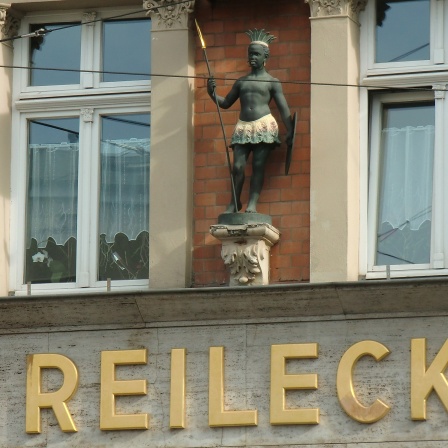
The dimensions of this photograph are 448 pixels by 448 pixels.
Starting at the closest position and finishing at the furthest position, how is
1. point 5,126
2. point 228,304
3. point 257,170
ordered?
point 228,304, point 257,170, point 5,126

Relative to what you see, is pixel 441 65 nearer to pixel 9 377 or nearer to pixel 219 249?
pixel 219 249

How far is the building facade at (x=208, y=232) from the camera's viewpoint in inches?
764

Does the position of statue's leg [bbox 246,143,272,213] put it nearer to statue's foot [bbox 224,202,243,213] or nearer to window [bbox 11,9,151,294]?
statue's foot [bbox 224,202,243,213]

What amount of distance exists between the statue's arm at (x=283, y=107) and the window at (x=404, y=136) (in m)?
0.78

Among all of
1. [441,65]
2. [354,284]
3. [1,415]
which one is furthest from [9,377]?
[441,65]

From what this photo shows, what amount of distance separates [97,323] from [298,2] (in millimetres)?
3918

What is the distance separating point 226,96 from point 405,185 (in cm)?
204

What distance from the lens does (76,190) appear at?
70.1 feet

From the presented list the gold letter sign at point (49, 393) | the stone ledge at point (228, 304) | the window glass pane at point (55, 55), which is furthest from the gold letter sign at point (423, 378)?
the window glass pane at point (55, 55)

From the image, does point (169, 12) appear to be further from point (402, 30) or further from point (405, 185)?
point (405, 185)

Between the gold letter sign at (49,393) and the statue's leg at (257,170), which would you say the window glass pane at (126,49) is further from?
the gold letter sign at (49,393)

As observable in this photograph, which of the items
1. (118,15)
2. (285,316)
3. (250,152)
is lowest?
(285,316)

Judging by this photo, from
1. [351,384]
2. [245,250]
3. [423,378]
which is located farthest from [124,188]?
[423,378]

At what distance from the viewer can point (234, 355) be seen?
19781 mm
